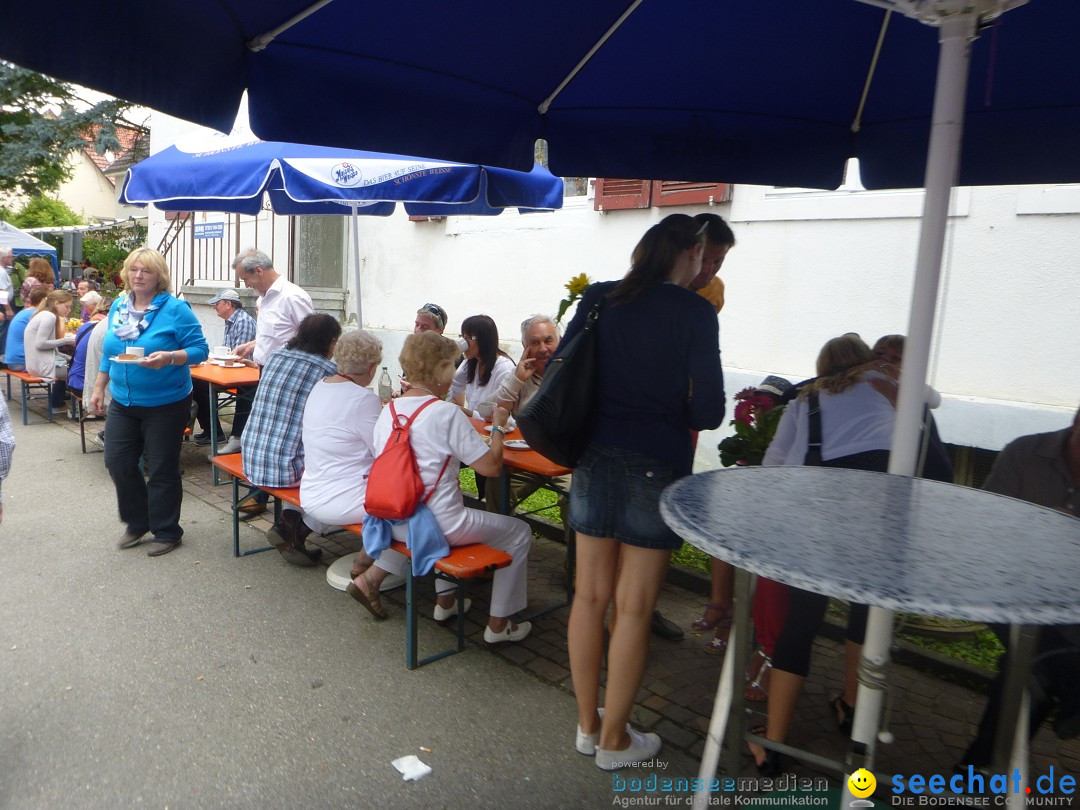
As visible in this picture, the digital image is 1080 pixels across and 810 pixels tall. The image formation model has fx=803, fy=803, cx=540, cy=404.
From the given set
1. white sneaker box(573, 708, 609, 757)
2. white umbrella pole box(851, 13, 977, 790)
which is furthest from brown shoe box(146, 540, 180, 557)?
white umbrella pole box(851, 13, 977, 790)

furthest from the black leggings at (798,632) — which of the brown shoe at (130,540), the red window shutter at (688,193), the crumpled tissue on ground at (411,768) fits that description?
the red window shutter at (688,193)

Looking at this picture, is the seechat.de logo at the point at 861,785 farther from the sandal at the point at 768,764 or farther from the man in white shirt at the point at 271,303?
the man in white shirt at the point at 271,303

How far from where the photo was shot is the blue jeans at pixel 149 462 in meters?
4.80

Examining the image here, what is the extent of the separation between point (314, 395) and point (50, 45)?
2.36m

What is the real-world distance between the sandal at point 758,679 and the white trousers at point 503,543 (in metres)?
1.07

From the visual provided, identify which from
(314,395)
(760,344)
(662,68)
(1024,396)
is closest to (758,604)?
(662,68)

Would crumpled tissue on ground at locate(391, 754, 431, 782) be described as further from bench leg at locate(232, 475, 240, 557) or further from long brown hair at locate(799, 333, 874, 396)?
bench leg at locate(232, 475, 240, 557)

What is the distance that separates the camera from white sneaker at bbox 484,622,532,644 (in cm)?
378

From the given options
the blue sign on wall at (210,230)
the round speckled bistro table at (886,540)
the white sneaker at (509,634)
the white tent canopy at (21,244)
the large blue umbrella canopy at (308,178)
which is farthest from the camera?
the white tent canopy at (21,244)

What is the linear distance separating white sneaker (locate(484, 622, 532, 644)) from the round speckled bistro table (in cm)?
195

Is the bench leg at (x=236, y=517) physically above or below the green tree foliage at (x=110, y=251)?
below

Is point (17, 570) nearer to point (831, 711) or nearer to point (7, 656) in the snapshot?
point (7, 656)

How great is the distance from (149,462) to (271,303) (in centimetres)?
178

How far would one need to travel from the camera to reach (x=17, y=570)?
182 inches
